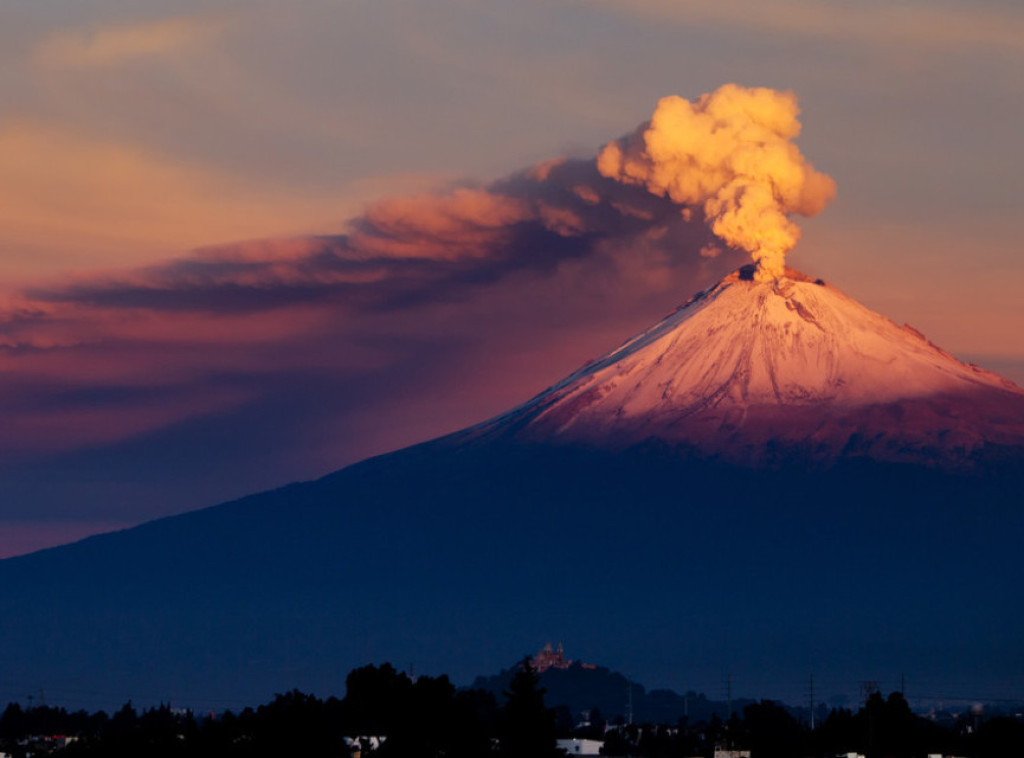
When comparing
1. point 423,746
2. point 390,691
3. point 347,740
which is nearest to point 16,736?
point 347,740

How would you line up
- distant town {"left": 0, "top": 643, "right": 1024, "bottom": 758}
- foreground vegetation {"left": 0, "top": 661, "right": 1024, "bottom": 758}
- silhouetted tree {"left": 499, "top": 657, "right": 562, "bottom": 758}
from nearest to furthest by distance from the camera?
silhouetted tree {"left": 499, "top": 657, "right": 562, "bottom": 758} < foreground vegetation {"left": 0, "top": 661, "right": 1024, "bottom": 758} < distant town {"left": 0, "top": 643, "right": 1024, "bottom": 758}

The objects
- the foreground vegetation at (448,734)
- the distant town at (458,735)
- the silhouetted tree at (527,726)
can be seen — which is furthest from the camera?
the distant town at (458,735)

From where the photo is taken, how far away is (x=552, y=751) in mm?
88750

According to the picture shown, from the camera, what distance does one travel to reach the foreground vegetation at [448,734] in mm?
91875

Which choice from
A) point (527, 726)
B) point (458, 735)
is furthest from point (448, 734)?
point (527, 726)

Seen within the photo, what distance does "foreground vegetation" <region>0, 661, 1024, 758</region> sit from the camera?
9188cm

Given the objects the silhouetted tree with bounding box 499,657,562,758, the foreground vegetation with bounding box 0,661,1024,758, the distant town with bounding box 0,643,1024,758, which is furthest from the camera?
the distant town with bounding box 0,643,1024,758

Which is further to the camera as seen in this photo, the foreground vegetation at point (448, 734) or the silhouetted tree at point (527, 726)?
the foreground vegetation at point (448, 734)

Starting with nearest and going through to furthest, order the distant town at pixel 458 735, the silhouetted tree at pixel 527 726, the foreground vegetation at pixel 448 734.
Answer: the silhouetted tree at pixel 527 726 → the foreground vegetation at pixel 448 734 → the distant town at pixel 458 735

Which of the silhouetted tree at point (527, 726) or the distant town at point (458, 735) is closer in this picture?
the silhouetted tree at point (527, 726)

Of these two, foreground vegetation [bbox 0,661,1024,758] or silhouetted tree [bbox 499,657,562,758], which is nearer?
silhouetted tree [bbox 499,657,562,758]

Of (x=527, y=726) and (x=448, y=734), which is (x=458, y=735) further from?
(x=527, y=726)

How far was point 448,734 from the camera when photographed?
Answer: 9462 cm

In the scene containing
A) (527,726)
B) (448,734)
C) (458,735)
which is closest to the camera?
(527,726)
